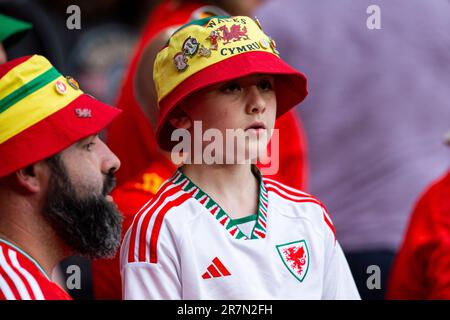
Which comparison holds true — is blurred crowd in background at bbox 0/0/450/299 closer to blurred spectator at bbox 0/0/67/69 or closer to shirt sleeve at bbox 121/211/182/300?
blurred spectator at bbox 0/0/67/69

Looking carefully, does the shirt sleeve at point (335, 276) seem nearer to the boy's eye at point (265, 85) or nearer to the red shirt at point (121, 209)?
the boy's eye at point (265, 85)

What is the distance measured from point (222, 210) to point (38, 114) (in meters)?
0.57

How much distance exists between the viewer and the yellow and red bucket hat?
9.70 feet

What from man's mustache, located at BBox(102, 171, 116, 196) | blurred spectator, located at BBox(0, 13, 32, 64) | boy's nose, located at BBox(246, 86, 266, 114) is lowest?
man's mustache, located at BBox(102, 171, 116, 196)

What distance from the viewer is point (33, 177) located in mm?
2984

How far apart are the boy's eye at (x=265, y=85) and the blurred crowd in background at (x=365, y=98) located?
1.81 m

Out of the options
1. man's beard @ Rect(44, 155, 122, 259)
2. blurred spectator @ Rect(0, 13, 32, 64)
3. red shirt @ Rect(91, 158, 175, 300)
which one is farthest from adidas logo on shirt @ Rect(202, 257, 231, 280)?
blurred spectator @ Rect(0, 13, 32, 64)

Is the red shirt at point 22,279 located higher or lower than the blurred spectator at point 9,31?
lower

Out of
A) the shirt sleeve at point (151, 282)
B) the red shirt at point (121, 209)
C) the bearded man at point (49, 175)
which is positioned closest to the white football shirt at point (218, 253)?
the shirt sleeve at point (151, 282)

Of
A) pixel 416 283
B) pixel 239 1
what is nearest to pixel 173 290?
pixel 416 283

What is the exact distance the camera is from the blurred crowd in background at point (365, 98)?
16.0 feet

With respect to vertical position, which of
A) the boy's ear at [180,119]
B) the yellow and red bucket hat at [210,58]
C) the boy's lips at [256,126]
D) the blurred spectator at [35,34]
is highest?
the blurred spectator at [35,34]

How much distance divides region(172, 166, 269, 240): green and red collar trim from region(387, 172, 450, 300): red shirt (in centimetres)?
114

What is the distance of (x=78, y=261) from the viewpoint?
441 cm
